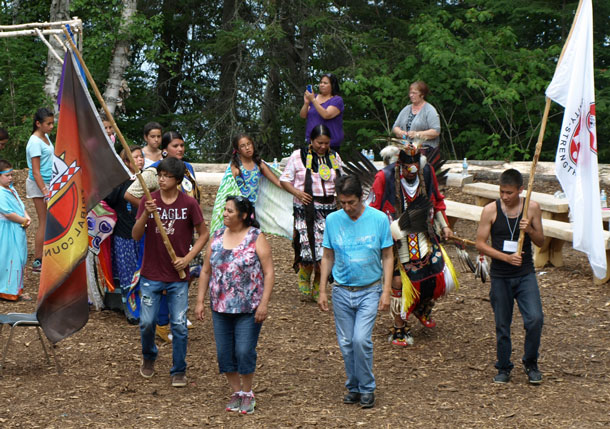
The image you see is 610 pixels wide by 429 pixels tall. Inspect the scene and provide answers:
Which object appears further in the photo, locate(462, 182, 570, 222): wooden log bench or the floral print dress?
locate(462, 182, 570, 222): wooden log bench

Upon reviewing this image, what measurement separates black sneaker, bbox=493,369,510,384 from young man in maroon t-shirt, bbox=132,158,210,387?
7.48ft

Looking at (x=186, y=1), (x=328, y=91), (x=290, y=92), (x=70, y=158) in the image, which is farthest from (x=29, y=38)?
(x=70, y=158)

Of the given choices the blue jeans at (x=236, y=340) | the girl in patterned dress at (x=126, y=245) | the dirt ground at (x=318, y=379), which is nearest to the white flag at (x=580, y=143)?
the dirt ground at (x=318, y=379)

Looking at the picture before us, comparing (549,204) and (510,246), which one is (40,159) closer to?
(510,246)

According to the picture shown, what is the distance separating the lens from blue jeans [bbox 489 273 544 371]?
5883 mm

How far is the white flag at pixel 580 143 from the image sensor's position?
5.98 m

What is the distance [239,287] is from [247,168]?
2767mm

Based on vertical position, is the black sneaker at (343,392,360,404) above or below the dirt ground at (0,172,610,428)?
above

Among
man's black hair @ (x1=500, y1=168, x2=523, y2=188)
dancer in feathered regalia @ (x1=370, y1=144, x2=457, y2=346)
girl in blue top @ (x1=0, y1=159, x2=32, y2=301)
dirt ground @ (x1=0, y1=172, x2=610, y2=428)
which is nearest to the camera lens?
dirt ground @ (x1=0, y1=172, x2=610, y2=428)

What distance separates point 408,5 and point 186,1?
5060 millimetres

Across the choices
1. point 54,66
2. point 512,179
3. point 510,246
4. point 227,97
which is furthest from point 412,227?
point 227,97

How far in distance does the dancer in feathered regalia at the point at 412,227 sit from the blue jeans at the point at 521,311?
0.82 m

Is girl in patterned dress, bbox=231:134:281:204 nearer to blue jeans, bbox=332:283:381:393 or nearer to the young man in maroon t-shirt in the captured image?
the young man in maroon t-shirt

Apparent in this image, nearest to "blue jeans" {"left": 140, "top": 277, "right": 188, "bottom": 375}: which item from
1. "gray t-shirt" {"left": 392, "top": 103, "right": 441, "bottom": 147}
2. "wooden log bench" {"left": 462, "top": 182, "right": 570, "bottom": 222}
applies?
"gray t-shirt" {"left": 392, "top": 103, "right": 441, "bottom": 147}
